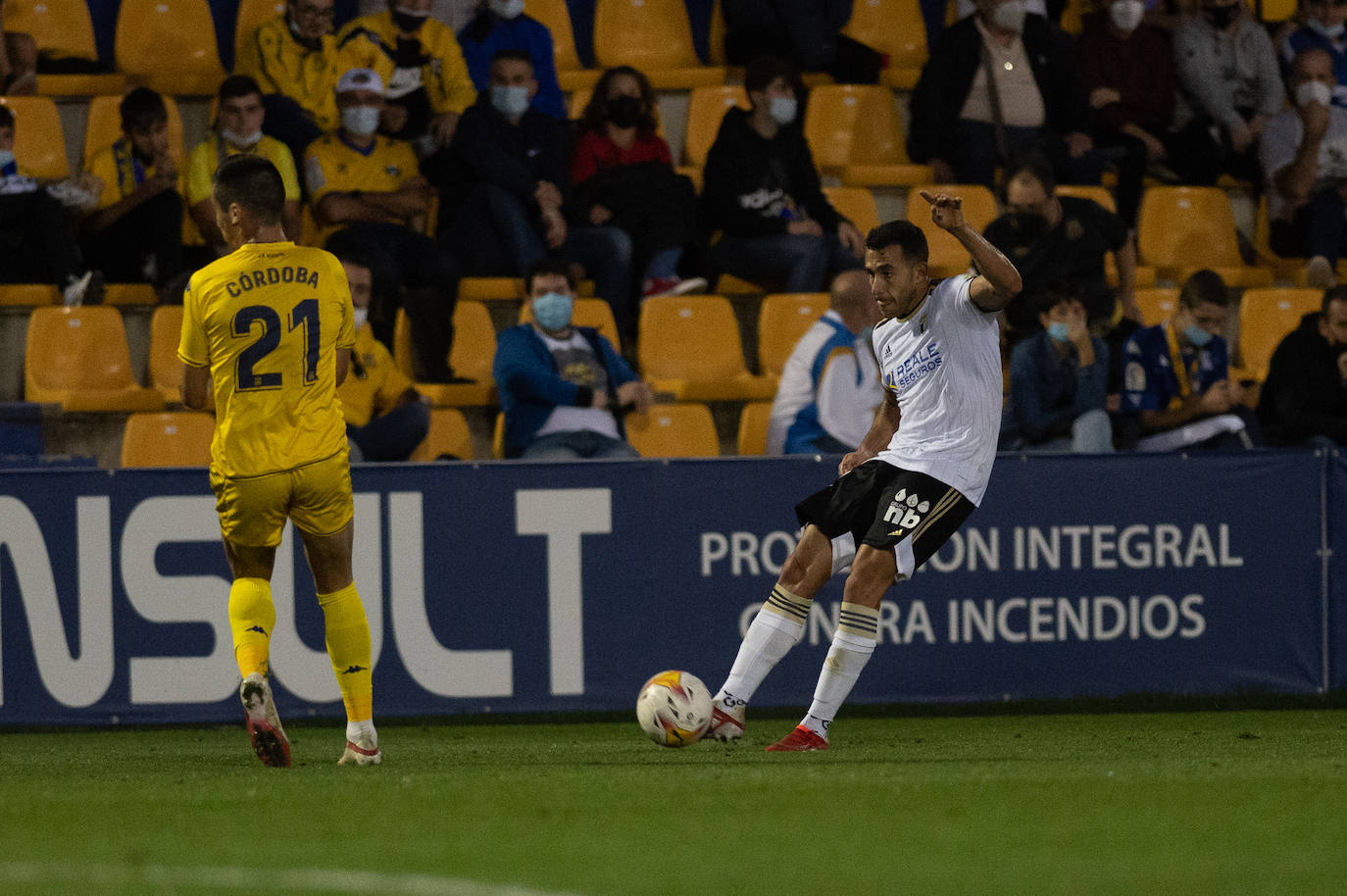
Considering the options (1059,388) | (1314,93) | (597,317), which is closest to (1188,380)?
(1059,388)

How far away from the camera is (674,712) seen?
22.4ft

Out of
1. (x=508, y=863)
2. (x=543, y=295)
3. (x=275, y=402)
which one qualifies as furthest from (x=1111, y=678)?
(x=508, y=863)

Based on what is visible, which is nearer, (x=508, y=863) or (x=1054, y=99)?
(x=508, y=863)

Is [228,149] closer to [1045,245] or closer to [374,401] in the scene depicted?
[374,401]

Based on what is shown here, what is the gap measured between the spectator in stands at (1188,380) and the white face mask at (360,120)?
5010 mm

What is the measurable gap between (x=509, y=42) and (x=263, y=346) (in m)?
6.98

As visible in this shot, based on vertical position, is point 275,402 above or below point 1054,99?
below

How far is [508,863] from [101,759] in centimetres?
362

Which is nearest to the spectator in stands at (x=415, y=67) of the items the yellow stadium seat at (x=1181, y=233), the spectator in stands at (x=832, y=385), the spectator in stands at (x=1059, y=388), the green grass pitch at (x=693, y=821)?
the spectator in stands at (x=832, y=385)

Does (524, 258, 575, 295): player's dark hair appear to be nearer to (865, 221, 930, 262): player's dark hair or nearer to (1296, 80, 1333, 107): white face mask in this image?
(865, 221, 930, 262): player's dark hair

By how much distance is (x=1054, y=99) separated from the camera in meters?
13.5

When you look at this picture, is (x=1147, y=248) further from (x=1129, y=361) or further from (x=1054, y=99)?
(x=1129, y=361)

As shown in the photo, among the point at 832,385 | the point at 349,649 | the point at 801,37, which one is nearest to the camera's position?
the point at 349,649

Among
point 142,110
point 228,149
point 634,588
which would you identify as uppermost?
point 142,110
